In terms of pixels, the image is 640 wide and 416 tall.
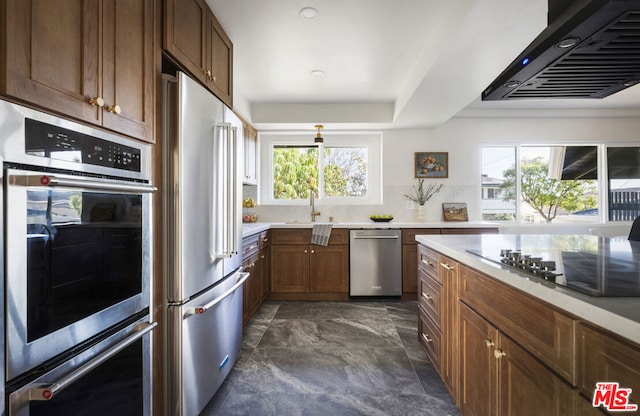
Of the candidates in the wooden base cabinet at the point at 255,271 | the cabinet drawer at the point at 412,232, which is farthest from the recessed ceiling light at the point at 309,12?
the cabinet drawer at the point at 412,232

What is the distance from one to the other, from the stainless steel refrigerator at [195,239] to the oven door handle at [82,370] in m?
0.22

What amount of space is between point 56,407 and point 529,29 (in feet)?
8.81

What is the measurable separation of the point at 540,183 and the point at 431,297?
11.1 ft

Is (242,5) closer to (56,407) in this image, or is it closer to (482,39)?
(482,39)

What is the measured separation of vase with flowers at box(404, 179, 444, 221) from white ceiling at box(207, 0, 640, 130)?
799 millimetres

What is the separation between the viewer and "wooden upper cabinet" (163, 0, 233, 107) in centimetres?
145

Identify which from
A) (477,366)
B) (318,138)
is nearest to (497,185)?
(318,138)

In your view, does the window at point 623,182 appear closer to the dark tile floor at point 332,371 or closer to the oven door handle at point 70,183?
the dark tile floor at point 332,371

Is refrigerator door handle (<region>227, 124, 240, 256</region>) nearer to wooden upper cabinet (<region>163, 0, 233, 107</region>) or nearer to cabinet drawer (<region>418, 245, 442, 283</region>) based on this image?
wooden upper cabinet (<region>163, 0, 233, 107</region>)

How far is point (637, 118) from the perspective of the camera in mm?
4164

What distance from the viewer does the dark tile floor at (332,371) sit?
5.56ft

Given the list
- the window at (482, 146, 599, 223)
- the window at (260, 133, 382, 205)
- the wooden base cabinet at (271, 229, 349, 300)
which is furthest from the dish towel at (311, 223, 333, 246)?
the window at (482, 146, 599, 223)

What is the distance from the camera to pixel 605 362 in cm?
67

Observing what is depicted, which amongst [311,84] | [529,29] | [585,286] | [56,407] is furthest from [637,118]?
[56,407]
